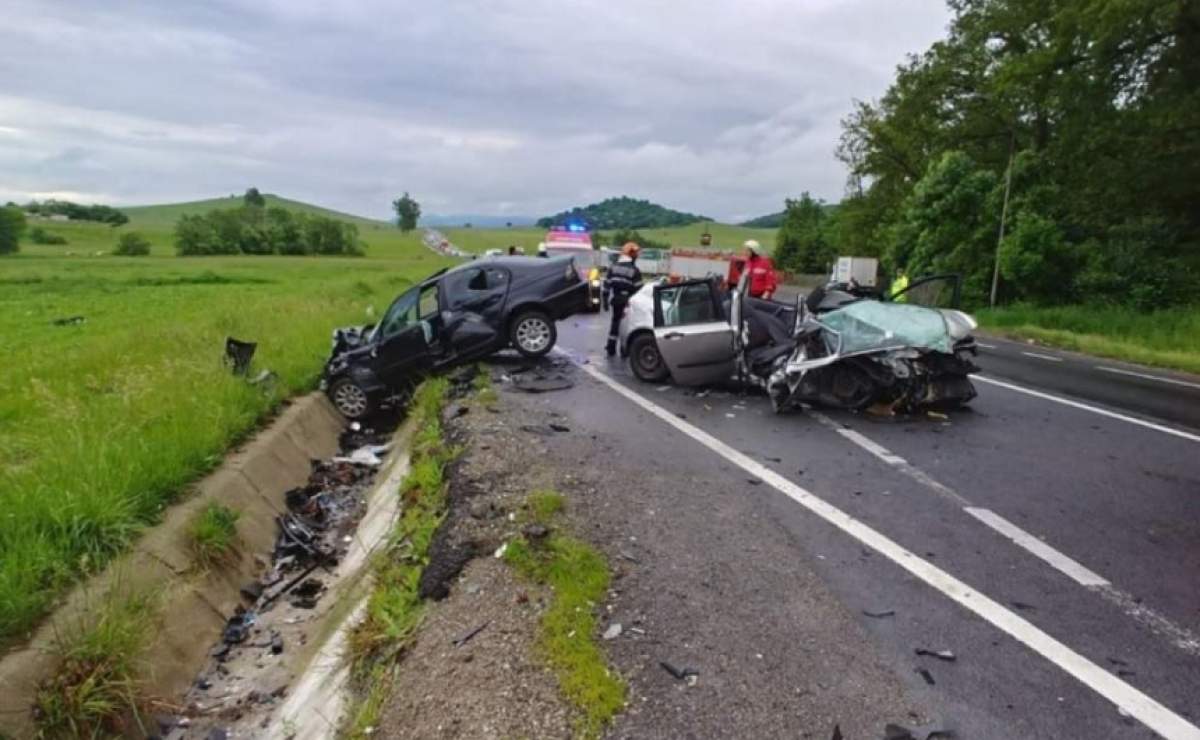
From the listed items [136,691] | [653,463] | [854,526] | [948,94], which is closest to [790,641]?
[854,526]

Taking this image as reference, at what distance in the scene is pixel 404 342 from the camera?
10617mm

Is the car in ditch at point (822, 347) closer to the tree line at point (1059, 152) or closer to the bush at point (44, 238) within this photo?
the tree line at point (1059, 152)

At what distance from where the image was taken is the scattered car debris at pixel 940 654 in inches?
131

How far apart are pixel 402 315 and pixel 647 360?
377 cm

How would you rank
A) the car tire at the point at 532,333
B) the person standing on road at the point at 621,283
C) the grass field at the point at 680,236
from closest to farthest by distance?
the car tire at the point at 532,333 < the person standing on road at the point at 621,283 < the grass field at the point at 680,236

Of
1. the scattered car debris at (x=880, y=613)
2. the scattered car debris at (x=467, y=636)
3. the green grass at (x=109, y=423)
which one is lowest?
the scattered car debris at (x=467, y=636)

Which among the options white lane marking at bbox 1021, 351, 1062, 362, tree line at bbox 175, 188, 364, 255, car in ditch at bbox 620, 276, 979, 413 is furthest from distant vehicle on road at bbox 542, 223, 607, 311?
tree line at bbox 175, 188, 364, 255

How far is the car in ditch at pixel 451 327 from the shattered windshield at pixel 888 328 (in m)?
4.76

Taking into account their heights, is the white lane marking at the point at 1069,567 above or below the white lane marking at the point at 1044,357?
above

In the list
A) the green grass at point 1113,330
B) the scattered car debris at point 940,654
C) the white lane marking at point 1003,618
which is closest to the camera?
the white lane marking at point 1003,618

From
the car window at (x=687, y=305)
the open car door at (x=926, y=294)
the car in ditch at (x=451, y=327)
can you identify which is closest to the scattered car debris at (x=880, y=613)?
the open car door at (x=926, y=294)

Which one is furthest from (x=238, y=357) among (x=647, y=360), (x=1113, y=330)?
(x=1113, y=330)

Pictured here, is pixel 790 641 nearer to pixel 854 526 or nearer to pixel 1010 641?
pixel 1010 641

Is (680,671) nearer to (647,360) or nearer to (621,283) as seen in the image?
(647,360)
